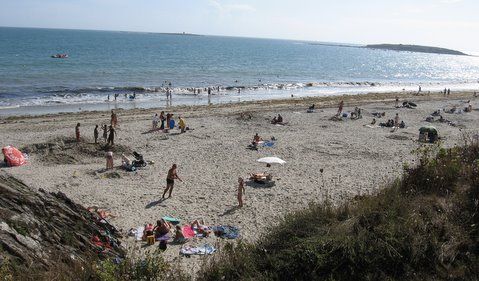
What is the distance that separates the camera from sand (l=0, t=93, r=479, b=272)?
1406cm

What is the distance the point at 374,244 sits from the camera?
632 centimetres

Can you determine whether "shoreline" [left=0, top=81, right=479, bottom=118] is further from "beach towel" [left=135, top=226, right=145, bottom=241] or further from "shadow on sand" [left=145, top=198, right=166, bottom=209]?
"beach towel" [left=135, top=226, right=145, bottom=241]

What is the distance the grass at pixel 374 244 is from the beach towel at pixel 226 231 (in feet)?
15.6

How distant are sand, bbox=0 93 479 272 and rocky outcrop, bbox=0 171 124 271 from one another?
1.24m

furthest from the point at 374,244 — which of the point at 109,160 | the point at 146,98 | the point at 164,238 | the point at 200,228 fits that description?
the point at 146,98

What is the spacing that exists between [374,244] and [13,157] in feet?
52.4

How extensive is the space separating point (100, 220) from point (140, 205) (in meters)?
3.53

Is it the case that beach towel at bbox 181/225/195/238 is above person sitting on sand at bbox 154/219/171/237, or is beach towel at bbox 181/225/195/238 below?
below

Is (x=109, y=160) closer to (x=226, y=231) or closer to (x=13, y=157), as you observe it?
(x=13, y=157)

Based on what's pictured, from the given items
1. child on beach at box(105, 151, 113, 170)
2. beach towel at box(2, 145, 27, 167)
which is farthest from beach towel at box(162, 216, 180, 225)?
beach towel at box(2, 145, 27, 167)

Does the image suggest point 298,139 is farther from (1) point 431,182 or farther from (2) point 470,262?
(2) point 470,262

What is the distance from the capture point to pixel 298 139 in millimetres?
24500

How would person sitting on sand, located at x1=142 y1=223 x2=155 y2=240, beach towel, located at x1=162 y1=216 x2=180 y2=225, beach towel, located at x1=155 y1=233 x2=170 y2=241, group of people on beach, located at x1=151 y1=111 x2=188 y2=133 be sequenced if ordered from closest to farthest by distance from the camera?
beach towel, located at x1=155 y1=233 x2=170 y2=241
person sitting on sand, located at x1=142 y1=223 x2=155 y2=240
beach towel, located at x1=162 y1=216 x2=180 y2=225
group of people on beach, located at x1=151 y1=111 x2=188 y2=133

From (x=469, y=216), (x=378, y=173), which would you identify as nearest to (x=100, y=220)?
(x=469, y=216)
